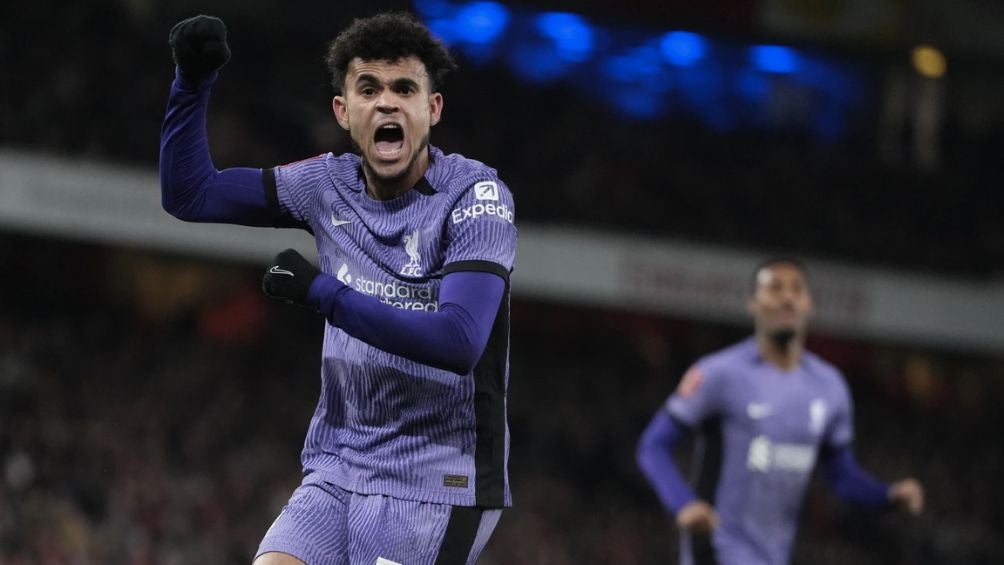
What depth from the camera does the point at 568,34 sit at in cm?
2350

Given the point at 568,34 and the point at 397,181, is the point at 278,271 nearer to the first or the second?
the point at 397,181

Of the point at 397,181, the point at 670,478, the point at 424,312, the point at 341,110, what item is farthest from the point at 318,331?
the point at 424,312

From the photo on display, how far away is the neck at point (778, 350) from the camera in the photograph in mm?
6535

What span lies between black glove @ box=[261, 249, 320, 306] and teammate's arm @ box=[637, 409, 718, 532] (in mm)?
2731

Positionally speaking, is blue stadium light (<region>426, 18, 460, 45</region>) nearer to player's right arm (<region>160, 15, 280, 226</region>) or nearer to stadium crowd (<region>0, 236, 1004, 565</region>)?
stadium crowd (<region>0, 236, 1004, 565</region>)

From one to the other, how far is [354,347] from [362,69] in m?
0.73

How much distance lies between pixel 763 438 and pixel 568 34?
1784 centimetres

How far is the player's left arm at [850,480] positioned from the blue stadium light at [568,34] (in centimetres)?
1579

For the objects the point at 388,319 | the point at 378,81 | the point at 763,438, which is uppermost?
the point at 378,81

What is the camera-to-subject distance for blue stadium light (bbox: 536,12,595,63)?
22.5 metres

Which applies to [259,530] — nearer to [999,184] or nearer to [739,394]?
[739,394]

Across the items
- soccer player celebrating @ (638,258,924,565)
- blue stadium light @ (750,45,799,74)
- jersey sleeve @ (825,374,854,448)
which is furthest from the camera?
blue stadium light @ (750,45,799,74)

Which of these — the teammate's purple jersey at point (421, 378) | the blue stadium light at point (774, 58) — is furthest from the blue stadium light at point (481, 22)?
the teammate's purple jersey at point (421, 378)

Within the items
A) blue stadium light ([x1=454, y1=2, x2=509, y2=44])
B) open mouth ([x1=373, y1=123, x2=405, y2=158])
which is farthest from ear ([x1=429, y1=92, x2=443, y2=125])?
blue stadium light ([x1=454, y1=2, x2=509, y2=44])
